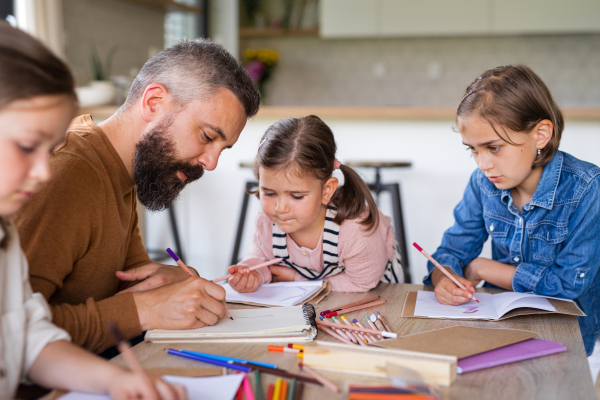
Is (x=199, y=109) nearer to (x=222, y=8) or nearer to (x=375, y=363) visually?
(x=375, y=363)

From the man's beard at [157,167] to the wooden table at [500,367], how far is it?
0.45 meters

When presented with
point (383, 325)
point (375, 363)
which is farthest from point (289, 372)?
point (383, 325)

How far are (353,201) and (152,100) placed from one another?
0.65 m

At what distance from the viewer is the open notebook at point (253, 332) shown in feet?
3.22

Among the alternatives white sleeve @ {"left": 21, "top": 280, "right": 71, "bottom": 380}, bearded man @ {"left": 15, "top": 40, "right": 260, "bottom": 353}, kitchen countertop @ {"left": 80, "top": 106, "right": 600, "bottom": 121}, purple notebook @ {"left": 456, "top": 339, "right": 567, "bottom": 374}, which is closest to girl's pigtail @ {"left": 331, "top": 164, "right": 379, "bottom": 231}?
bearded man @ {"left": 15, "top": 40, "right": 260, "bottom": 353}

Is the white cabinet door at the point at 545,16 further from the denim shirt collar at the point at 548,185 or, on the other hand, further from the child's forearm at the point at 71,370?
the child's forearm at the point at 71,370

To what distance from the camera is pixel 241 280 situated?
53.7 inches

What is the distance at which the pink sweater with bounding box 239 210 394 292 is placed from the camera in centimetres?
143

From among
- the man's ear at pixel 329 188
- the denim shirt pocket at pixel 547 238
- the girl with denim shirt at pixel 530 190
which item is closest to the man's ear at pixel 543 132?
the girl with denim shirt at pixel 530 190

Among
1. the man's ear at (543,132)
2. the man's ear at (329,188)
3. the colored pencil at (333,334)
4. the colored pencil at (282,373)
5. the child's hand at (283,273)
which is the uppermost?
the man's ear at (543,132)

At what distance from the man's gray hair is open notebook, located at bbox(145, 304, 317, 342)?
1.74 feet

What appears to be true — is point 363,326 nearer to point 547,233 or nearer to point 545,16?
point 547,233

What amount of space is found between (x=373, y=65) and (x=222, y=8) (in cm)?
166

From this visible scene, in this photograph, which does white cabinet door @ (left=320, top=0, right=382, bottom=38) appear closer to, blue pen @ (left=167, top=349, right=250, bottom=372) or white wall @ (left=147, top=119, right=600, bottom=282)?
white wall @ (left=147, top=119, right=600, bottom=282)
